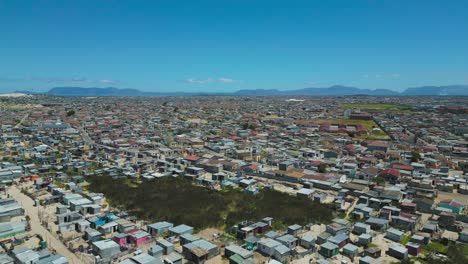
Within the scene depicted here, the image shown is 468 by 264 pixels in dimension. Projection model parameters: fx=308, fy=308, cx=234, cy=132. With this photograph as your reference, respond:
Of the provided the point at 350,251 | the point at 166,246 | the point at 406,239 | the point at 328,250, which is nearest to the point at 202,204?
the point at 166,246

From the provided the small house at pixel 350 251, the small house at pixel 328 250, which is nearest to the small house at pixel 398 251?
the small house at pixel 350 251

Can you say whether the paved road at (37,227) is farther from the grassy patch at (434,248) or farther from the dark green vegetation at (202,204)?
the grassy patch at (434,248)

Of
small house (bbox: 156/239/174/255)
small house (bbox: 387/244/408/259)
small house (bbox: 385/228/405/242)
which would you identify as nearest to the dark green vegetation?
small house (bbox: 156/239/174/255)

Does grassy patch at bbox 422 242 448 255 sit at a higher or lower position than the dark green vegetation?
lower

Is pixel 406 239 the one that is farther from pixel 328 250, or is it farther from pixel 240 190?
pixel 240 190

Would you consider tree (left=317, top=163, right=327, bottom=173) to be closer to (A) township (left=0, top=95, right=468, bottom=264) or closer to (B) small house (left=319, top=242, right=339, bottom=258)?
(A) township (left=0, top=95, right=468, bottom=264)

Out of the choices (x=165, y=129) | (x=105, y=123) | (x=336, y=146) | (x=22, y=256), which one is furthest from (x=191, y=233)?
(x=105, y=123)
